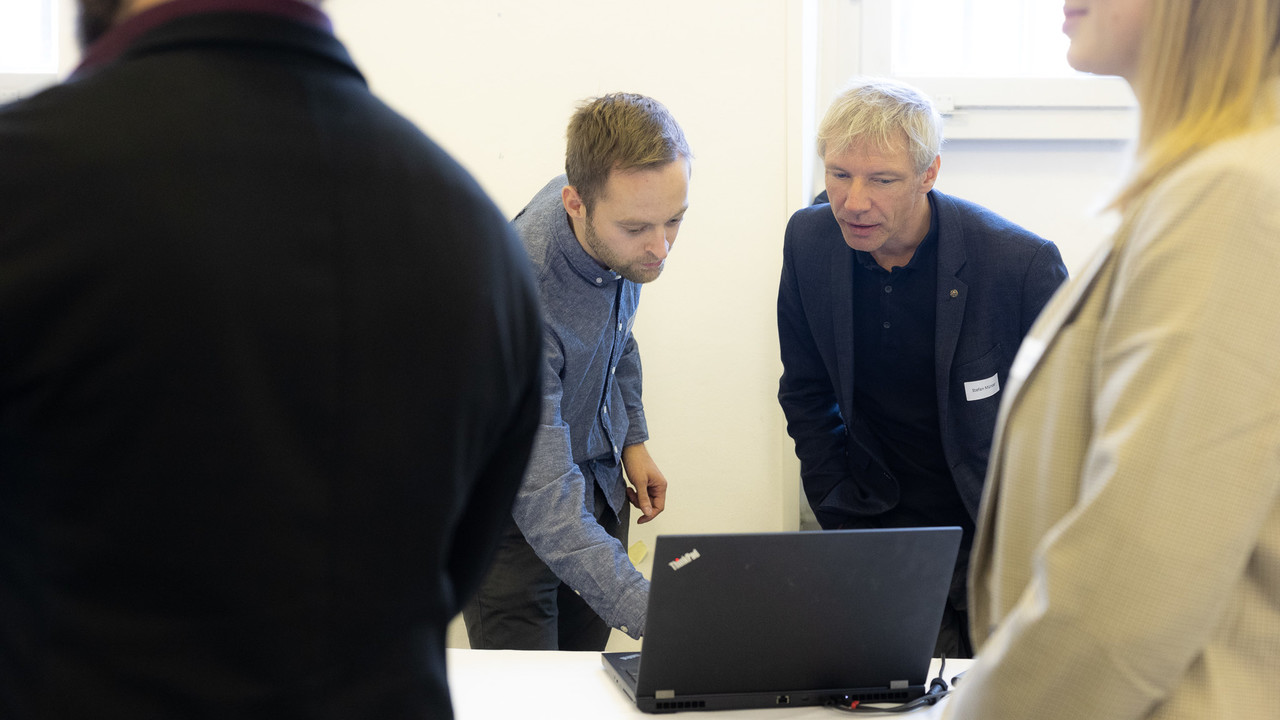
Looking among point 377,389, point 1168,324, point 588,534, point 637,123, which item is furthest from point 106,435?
point 637,123

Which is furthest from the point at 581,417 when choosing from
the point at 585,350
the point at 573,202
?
the point at 573,202

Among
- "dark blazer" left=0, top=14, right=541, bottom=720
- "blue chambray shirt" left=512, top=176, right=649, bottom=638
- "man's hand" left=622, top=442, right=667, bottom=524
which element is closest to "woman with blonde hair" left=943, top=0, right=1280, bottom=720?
"dark blazer" left=0, top=14, right=541, bottom=720

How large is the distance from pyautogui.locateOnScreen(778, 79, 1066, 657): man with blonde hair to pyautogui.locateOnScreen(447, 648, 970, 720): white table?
62 centimetres

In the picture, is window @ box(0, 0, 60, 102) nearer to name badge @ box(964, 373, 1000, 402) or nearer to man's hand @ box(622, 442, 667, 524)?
man's hand @ box(622, 442, 667, 524)

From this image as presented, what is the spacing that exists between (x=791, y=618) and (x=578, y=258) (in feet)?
2.85

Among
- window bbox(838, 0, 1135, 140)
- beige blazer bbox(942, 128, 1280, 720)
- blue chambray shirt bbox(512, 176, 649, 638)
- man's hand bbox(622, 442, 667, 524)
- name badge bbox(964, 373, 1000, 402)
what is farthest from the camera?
window bbox(838, 0, 1135, 140)

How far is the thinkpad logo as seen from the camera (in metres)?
1.36

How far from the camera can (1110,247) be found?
0.84 meters

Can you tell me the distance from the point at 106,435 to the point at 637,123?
4.89 feet

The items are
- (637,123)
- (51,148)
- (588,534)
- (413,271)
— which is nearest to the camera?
(51,148)

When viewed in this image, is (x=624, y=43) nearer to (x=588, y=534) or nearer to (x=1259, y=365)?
(x=588, y=534)

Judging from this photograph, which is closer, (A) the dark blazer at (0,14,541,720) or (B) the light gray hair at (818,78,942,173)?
(A) the dark blazer at (0,14,541,720)

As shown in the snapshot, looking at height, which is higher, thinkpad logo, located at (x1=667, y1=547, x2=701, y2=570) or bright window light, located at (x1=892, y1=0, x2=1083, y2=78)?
bright window light, located at (x1=892, y1=0, x2=1083, y2=78)

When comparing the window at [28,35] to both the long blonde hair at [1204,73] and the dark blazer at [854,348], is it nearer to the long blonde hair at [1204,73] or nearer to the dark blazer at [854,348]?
the dark blazer at [854,348]
